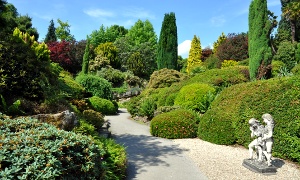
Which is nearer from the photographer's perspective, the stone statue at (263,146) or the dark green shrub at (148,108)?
the stone statue at (263,146)

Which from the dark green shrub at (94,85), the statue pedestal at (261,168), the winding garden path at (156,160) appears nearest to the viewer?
the winding garden path at (156,160)

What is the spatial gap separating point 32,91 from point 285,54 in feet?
65.7

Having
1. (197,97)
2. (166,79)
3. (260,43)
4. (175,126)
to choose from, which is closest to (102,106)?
(166,79)

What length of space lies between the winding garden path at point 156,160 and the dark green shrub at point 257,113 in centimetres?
164

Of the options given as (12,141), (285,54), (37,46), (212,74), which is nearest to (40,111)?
(37,46)

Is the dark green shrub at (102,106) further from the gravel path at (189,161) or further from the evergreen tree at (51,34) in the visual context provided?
the evergreen tree at (51,34)

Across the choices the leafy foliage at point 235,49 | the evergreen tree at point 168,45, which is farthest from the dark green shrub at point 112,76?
the leafy foliage at point 235,49

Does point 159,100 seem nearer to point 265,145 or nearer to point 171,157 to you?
point 171,157

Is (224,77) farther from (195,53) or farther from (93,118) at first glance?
(195,53)

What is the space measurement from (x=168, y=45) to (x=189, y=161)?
64.5 feet

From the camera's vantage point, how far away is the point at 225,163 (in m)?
6.38

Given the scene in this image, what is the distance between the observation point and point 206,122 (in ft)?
29.6

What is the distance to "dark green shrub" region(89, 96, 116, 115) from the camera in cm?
1507

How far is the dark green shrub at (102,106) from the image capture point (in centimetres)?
1507
